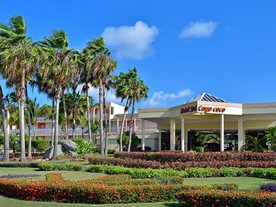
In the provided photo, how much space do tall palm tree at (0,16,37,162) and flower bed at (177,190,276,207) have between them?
24.7m

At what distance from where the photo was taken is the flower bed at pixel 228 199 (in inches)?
379

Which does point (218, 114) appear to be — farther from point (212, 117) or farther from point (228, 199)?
point (228, 199)

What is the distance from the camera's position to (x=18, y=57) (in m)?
33.0

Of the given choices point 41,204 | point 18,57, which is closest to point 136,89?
point 18,57

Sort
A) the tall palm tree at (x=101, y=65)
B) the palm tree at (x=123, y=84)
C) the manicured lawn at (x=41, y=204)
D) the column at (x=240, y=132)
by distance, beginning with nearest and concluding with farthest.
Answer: the manicured lawn at (x=41, y=204), the column at (x=240, y=132), the tall palm tree at (x=101, y=65), the palm tree at (x=123, y=84)

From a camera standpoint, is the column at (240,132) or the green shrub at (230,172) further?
the column at (240,132)

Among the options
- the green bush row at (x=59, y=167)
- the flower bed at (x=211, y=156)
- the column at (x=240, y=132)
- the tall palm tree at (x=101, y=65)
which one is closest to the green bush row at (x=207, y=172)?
the flower bed at (x=211, y=156)

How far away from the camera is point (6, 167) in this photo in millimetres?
30156

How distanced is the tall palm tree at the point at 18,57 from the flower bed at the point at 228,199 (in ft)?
81.1

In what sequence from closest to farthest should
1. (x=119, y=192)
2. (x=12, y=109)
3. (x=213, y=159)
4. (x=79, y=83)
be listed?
(x=119, y=192), (x=213, y=159), (x=79, y=83), (x=12, y=109)

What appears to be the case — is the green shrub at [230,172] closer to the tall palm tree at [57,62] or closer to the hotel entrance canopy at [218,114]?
the hotel entrance canopy at [218,114]

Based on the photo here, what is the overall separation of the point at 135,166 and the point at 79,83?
24607 mm

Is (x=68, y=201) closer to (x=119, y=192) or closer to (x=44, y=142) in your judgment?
(x=119, y=192)

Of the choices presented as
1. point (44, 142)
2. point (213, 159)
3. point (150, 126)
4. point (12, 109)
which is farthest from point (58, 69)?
point (150, 126)
